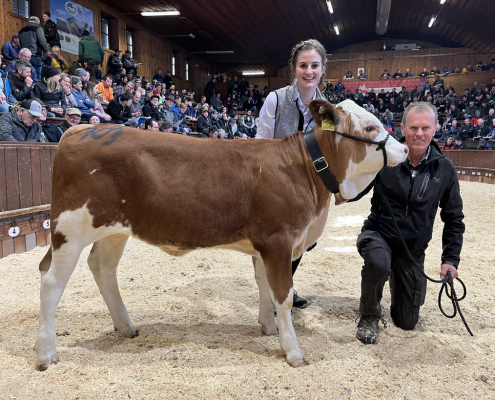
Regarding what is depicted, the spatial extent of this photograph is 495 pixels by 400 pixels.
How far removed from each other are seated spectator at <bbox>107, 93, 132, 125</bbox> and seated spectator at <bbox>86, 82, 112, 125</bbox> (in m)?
0.19

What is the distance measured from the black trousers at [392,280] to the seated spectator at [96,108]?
265 inches

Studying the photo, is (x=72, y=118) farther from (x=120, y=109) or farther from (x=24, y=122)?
(x=120, y=109)

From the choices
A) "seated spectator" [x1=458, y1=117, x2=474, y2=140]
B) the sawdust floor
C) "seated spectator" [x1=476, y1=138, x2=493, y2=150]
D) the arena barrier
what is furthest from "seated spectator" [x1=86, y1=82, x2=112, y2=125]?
"seated spectator" [x1=458, y1=117, x2=474, y2=140]

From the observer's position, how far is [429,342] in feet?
9.55

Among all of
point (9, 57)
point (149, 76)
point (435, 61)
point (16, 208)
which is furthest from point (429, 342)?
point (435, 61)

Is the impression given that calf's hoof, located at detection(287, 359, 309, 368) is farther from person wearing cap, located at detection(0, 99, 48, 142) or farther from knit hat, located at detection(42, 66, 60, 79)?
knit hat, located at detection(42, 66, 60, 79)

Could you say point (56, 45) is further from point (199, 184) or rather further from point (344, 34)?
point (344, 34)

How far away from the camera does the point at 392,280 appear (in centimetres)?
333

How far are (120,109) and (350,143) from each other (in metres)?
8.47

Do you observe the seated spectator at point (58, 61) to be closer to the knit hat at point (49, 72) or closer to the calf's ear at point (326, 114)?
the knit hat at point (49, 72)

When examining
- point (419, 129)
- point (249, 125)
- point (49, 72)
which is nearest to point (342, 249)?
point (419, 129)

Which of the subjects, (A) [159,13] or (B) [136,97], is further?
(A) [159,13]

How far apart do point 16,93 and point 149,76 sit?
12050mm

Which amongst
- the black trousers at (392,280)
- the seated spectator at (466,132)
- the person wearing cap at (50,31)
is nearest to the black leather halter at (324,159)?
the black trousers at (392,280)
